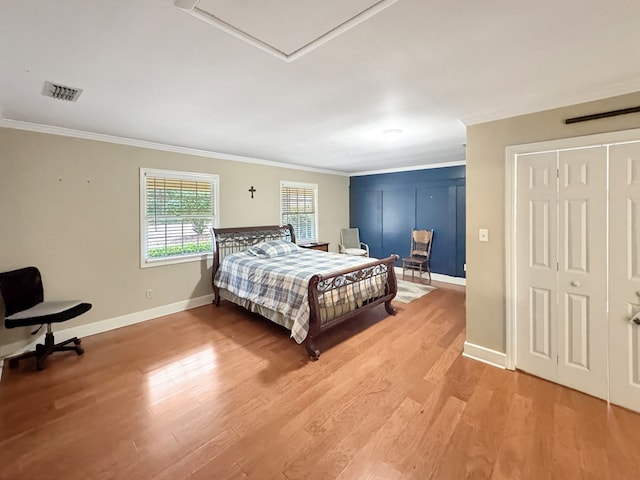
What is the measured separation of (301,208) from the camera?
6055 millimetres

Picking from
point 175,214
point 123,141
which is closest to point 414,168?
point 175,214

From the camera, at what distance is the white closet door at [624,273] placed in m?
2.04

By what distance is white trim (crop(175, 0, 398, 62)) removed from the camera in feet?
4.14

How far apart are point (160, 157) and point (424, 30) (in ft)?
12.4

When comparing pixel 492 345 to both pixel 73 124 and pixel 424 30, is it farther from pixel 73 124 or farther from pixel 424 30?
pixel 73 124

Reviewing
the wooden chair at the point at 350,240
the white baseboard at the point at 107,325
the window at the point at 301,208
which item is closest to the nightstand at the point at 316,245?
the window at the point at 301,208

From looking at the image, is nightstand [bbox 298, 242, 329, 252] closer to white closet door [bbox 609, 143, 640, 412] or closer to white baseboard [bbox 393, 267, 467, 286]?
white baseboard [bbox 393, 267, 467, 286]

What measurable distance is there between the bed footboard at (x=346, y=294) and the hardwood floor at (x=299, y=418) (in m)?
0.31

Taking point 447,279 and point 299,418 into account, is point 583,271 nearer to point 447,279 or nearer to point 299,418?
point 299,418

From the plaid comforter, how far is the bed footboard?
0.10 meters

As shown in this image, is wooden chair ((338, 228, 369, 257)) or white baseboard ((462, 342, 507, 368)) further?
wooden chair ((338, 228, 369, 257))

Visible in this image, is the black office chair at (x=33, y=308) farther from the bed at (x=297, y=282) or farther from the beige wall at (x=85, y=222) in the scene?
the bed at (x=297, y=282)

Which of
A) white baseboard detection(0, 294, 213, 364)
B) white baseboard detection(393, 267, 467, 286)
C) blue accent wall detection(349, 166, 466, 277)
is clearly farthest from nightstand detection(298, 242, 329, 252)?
white baseboard detection(0, 294, 213, 364)

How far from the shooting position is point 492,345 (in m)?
2.71
